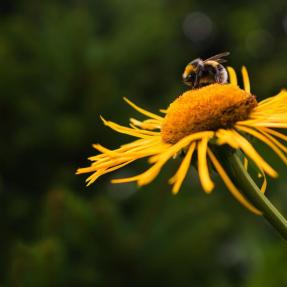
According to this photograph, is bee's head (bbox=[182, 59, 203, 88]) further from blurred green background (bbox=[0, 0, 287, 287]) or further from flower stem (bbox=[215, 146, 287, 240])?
blurred green background (bbox=[0, 0, 287, 287])

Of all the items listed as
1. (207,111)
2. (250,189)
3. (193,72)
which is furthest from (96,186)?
(250,189)

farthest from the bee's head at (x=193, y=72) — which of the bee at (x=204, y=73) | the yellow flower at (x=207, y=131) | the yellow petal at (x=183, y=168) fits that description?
the yellow petal at (x=183, y=168)

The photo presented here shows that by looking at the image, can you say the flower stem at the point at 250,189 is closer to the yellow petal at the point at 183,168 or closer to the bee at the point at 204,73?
the yellow petal at the point at 183,168

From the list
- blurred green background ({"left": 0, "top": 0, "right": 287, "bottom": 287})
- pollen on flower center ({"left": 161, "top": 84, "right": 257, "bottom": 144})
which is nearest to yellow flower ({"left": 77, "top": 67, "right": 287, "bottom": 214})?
pollen on flower center ({"left": 161, "top": 84, "right": 257, "bottom": 144})

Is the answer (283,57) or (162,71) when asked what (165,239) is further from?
(283,57)

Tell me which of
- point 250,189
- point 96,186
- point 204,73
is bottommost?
point 96,186

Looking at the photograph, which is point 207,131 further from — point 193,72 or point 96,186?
point 96,186
